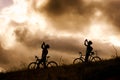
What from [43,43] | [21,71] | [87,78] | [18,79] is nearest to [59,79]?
[87,78]

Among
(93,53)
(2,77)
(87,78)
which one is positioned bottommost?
(87,78)

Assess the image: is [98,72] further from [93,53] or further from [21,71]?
[93,53]

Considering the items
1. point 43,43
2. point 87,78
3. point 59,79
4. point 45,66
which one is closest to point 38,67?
point 45,66

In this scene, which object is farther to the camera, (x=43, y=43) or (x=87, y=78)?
(x=43, y=43)

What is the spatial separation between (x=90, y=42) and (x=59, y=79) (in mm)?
12923

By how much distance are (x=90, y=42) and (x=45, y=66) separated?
5.26 meters

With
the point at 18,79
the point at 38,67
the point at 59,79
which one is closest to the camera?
the point at 59,79

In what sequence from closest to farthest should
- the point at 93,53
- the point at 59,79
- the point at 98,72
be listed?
the point at 98,72 → the point at 59,79 → the point at 93,53

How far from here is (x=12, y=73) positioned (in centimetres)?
2484

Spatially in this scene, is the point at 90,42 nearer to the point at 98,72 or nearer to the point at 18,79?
the point at 18,79

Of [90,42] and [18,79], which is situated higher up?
[90,42]

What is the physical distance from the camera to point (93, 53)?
2836cm

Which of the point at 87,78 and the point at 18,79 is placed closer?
the point at 87,78

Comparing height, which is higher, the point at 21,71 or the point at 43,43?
the point at 43,43
